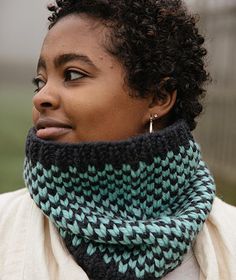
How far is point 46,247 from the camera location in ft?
7.45

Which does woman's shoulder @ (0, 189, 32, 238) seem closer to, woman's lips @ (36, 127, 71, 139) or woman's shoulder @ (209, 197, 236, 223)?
woman's lips @ (36, 127, 71, 139)

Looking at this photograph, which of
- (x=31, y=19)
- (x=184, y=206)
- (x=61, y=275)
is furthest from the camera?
(x=31, y=19)

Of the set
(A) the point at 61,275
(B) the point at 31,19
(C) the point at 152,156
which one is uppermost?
(B) the point at 31,19

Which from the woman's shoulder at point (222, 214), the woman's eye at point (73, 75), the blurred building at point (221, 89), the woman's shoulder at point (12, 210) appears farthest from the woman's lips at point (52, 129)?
the blurred building at point (221, 89)

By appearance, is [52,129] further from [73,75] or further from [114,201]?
[114,201]

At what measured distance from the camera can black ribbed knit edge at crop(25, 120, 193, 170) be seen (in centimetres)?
222

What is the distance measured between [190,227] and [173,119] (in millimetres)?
434

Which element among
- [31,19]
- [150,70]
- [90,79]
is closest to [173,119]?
[150,70]

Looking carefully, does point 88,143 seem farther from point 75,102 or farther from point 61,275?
point 61,275

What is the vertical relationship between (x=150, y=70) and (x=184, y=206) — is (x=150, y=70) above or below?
above

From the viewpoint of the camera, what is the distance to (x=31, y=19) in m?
32.2

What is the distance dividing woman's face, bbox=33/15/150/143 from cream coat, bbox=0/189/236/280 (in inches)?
10.8

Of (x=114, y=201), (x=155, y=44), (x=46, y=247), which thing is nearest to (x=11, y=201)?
(x=46, y=247)

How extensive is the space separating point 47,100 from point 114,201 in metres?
0.37
